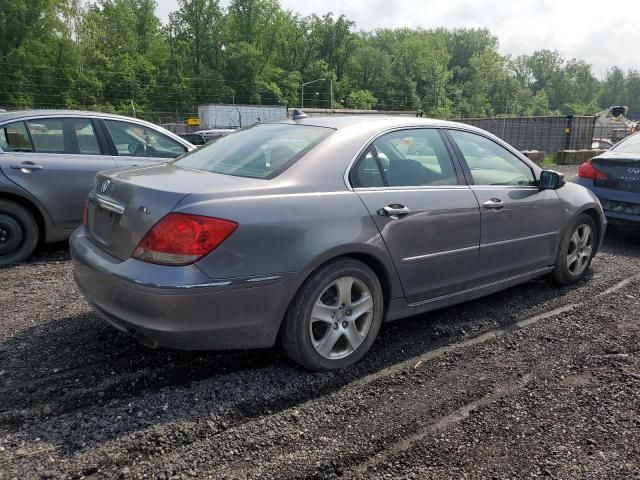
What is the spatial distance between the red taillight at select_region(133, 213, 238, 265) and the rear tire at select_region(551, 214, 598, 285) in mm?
3334

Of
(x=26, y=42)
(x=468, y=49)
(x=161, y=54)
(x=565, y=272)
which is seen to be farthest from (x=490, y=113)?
(x=565, y=272)

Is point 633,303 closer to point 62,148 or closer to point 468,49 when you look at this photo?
point 62,148

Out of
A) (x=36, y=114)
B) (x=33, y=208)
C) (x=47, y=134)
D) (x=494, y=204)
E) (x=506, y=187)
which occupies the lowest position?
(x=33, y=208)

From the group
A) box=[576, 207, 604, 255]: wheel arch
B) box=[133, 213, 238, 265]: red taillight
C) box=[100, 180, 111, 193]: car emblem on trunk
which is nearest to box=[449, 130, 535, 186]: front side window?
box=[576, 207, 604, 255]: wheel arch

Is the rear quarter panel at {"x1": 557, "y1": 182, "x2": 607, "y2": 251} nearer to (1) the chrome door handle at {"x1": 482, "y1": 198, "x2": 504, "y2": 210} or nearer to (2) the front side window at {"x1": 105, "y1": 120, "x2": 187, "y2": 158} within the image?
(1) the chrome door handle at {"x1": 482, "y1": 198, "x2": 504, "y2": 210}

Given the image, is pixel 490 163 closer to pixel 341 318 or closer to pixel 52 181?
pixel 341 318

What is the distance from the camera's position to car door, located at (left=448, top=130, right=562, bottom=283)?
4074 mm

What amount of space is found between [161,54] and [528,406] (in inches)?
2831

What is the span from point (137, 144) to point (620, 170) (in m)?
5.80

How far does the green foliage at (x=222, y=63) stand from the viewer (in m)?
45.6

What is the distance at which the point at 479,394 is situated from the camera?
3.13 meters

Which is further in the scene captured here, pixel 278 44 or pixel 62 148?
pixel 278 44

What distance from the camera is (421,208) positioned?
358 centimetres

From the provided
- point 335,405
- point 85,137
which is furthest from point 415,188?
point 85,137
